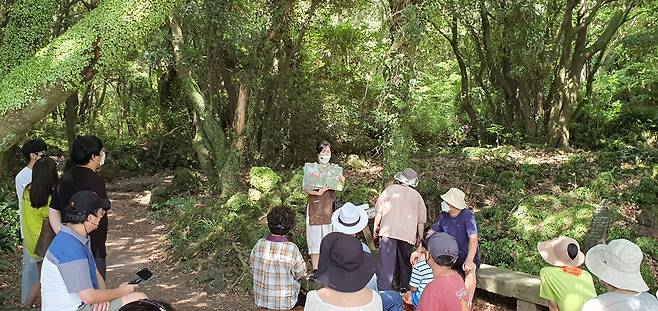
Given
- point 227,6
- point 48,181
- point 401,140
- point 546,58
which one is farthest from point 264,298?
point 546,58

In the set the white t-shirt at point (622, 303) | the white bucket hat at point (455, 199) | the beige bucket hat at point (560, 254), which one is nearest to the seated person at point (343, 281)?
the white t-shirt at point (622, 303)

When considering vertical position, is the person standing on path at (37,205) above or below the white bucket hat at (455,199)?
above

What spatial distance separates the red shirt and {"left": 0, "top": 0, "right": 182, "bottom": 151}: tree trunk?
2862 millimetres

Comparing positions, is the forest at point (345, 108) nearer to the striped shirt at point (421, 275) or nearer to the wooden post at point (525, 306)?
the wooden post at point (525, 306)

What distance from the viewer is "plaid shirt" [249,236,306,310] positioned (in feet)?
14.4

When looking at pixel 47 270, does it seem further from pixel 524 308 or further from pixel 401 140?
pixel 401 140

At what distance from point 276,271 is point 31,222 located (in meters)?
2.52

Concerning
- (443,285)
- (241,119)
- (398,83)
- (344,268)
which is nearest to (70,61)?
(344,268)

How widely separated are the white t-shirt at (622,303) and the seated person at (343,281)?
1.36 m

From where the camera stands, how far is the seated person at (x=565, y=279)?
3.81 m

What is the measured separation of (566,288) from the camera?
3842 millimetres

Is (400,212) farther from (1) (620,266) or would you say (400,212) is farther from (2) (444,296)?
(1) (620,266)

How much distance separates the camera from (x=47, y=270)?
133 inches

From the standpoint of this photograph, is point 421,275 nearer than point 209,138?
Yes
